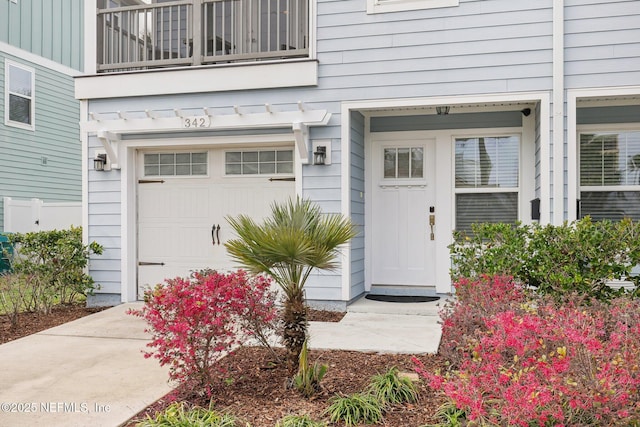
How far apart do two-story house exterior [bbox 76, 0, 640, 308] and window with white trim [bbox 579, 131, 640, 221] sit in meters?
0.02

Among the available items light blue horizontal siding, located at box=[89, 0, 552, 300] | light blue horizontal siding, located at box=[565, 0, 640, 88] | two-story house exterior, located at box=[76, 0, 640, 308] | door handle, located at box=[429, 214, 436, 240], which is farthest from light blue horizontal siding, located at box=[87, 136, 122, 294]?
light blue horizontal siding, located at box=[565, 0, 640, 88]

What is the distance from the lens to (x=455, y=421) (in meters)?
3.00

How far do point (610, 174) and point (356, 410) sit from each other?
504 centimetres

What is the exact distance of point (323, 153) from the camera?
6570 millimetres

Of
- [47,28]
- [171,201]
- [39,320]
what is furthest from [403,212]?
[47,28]

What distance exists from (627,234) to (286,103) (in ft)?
13.0

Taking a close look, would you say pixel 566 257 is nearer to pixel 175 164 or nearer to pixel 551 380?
pixel 551 380

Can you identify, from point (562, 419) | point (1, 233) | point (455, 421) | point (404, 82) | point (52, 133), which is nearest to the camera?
point (562, 419)

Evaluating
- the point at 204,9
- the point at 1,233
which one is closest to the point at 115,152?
the point at 204,9

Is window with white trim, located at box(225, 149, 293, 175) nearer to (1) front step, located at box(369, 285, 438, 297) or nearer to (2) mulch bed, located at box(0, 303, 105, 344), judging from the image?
(1) front step, located at box(369, 285, 438, 297)

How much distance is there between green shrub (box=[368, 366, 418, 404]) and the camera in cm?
344

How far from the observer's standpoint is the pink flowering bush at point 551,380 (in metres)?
2.59

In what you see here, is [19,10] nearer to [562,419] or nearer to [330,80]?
[330,80]

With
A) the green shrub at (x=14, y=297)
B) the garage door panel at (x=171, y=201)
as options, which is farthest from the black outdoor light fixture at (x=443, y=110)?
the green shrub at (x=14, y=297)
